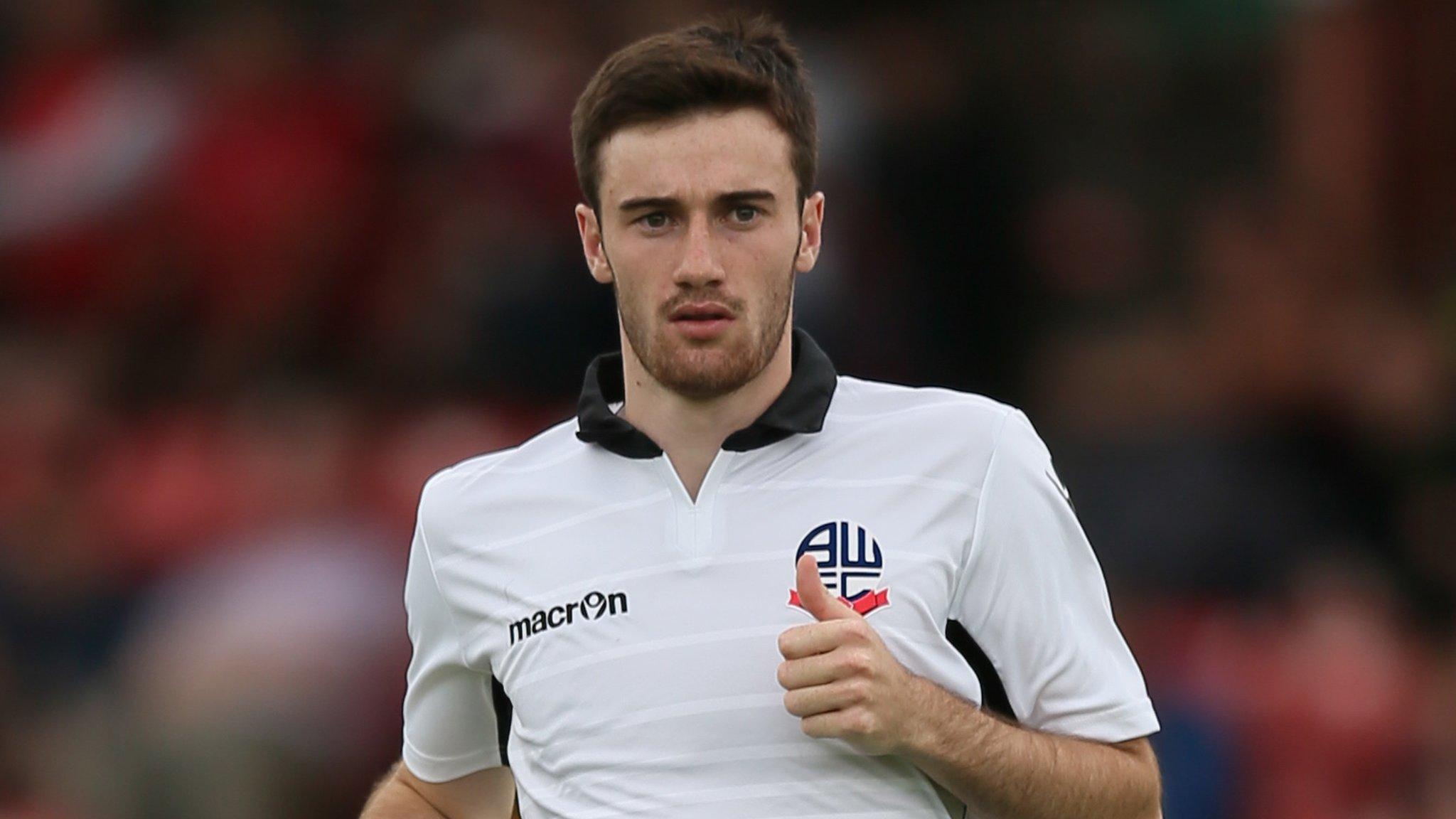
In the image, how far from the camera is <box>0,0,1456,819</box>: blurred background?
7754mm

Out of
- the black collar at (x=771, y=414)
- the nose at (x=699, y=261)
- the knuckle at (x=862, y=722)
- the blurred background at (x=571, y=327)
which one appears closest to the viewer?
the knuckle at (x=862, y=722)

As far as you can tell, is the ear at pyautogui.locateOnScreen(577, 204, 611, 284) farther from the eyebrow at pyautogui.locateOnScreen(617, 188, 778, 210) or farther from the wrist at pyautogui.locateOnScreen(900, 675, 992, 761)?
the wrist at pyautogui.locateOnScreen(900, 675, 992, 761)

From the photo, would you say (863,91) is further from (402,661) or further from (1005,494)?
(1005,494)

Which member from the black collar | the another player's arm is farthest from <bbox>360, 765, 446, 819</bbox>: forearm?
the black collar

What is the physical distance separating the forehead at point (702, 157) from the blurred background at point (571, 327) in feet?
13.3

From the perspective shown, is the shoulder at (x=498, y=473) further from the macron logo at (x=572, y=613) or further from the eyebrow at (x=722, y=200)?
the eyebrow at (x=722, y=200)

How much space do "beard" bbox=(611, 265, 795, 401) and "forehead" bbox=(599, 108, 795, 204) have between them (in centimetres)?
17

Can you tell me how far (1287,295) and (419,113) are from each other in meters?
3.70

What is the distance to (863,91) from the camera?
955cm

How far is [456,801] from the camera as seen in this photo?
425 cm

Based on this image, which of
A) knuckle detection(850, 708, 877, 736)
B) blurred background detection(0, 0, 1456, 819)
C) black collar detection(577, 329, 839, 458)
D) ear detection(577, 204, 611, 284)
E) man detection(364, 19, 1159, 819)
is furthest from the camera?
blurred background detection(0, 0, 1456, 819)

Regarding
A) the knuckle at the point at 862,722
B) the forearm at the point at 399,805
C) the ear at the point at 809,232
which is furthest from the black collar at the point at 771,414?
the forearm at the point at 399,805

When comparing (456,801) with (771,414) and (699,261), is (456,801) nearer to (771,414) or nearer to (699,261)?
(771,414)

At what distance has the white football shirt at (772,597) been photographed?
364 centimetres
